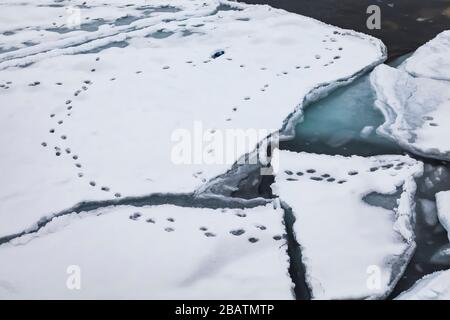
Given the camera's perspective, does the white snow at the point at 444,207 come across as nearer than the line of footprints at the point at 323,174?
Yes

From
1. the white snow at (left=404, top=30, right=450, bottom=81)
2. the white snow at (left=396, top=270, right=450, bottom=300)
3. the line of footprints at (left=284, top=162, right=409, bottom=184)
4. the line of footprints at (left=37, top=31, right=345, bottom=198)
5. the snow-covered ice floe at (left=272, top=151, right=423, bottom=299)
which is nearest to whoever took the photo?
the white snow at (left=396, top=270, right=450, bottom=300)

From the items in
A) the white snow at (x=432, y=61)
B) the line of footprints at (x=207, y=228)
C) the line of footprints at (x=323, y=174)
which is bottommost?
the line of footprints at (x=207, y=228)

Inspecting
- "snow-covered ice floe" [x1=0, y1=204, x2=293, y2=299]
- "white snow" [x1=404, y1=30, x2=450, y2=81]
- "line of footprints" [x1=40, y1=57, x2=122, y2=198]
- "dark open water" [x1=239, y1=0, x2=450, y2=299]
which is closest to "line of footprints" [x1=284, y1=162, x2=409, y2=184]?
"dark open water" [x1=239, y1=0, x2=450, y2=299]

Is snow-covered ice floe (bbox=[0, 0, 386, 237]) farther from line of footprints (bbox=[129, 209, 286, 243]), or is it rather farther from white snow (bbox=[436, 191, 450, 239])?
white snow (bbox=[436, 191, 450, 239])

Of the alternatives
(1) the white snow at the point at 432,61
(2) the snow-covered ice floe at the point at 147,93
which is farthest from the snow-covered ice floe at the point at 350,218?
(1) the white snow at the point at 432,61

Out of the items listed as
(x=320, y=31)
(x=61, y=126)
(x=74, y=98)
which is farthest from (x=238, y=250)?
(x=320, y=31)

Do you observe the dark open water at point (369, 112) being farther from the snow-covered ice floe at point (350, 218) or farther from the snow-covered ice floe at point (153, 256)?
the snow-covered ice floe at point (153, 256)

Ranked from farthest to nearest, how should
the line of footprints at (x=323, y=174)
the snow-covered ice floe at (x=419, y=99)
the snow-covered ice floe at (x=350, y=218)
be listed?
1. the snow-covered ice floe at (x=419, y=99)
2. the line of footprints at (x=323, y=174)
3. the snow-covered ice floe at (x=350, y=218)
